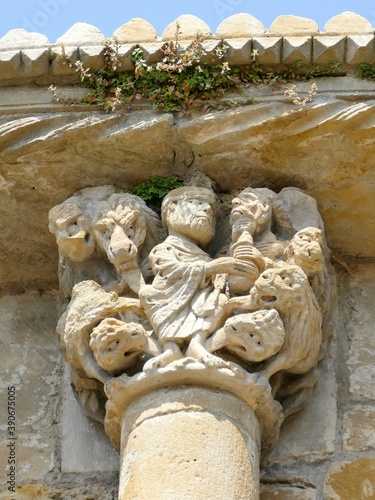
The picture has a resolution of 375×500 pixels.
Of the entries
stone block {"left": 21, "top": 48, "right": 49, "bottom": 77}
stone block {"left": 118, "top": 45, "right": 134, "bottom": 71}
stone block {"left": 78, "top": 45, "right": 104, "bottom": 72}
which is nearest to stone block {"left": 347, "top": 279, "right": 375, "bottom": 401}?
stone block {"left": 118, "top": 45, "right": 134, "bottom": 71}

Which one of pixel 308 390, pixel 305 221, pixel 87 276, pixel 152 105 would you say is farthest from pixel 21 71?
pixel 308 390

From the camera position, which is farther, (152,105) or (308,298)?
(152,105)

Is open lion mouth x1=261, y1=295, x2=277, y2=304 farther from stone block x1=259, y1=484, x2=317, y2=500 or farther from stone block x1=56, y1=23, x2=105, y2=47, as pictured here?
stone block x1=56, y1=23, x2=105, y2=47

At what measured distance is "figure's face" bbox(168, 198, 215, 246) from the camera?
5.68 m

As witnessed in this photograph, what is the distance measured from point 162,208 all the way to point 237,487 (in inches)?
57.5

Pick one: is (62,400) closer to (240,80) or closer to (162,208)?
(162,208)

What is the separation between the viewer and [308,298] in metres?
5.34

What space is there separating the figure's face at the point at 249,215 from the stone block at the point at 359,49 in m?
0.74

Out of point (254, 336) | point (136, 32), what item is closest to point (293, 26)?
point (136, 32)

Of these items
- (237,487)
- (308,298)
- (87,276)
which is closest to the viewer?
(237,487)

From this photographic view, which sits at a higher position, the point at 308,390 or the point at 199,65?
the point at 199,65

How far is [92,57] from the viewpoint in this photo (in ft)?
19.7

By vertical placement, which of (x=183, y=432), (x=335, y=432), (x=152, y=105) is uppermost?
(x=152, y=105)

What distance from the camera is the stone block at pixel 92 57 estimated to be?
6.00 m
